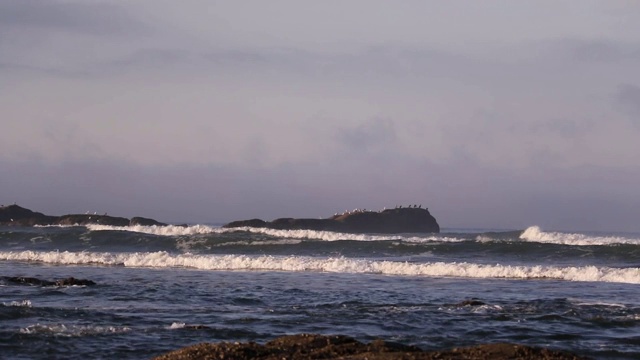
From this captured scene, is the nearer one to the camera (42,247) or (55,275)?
(55,275)

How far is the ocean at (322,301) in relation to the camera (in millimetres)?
14578

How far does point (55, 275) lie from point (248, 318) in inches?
553

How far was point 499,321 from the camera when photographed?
16828mm

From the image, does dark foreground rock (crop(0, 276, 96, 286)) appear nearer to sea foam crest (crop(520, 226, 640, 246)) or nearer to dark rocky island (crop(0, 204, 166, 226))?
sea foam crest (crop(520, 226, 640, 246))

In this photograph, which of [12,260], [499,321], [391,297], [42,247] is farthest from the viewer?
[42,247]

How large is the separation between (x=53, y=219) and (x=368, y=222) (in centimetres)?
2534

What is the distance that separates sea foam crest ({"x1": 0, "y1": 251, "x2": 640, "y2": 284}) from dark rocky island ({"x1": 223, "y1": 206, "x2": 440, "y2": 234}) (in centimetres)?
2783

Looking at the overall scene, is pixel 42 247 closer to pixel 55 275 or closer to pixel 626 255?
pixel 55 275

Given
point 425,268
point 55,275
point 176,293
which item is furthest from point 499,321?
point 55,275

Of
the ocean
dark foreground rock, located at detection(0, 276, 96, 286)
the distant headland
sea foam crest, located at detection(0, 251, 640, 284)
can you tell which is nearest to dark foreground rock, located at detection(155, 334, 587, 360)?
the ocean

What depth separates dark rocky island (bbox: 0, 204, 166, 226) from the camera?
2677 inches

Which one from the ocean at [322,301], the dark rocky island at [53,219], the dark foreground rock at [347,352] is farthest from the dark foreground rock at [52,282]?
the dark rocky island at [53,219]

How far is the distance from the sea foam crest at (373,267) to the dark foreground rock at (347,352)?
720 inches

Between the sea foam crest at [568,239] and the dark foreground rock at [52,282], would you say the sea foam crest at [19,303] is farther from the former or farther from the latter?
the sea foam crest at [568,239]
